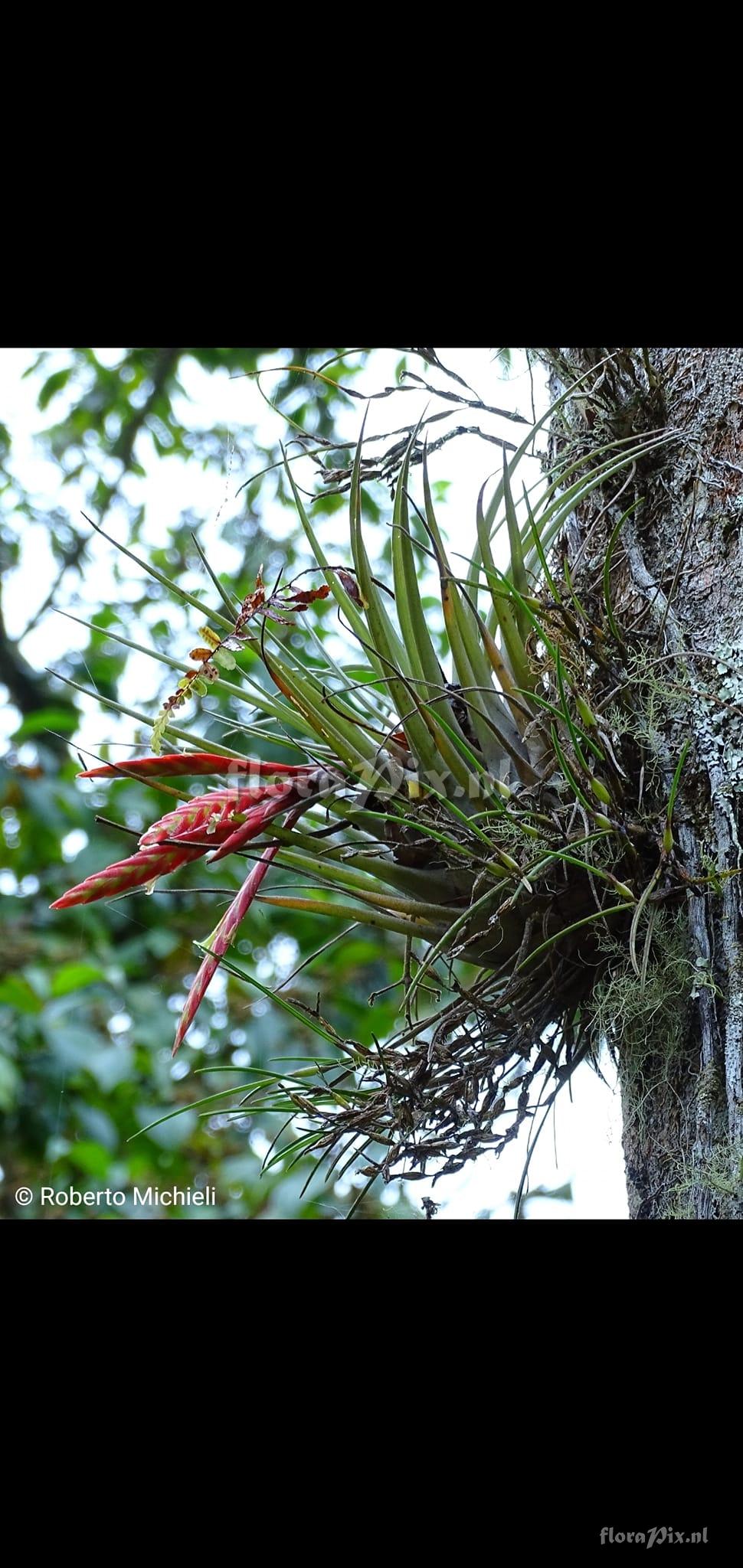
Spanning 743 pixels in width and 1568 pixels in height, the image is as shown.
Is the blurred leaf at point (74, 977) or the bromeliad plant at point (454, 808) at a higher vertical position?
the blurred leaf at point (74, 977)

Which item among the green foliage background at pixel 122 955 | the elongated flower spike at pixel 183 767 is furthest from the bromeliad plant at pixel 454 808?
the green foliage background at pixel 122 955

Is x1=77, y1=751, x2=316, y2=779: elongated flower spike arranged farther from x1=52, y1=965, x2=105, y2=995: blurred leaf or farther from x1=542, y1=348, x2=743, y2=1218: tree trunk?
x1=52, y1=965, x2=105, y2=995: blurred leaf

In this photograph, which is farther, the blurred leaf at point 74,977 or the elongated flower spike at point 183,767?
the blurred leaf at point 74,977

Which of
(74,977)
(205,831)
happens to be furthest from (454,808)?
(74,977)

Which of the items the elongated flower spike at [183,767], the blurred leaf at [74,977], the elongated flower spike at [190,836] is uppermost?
the blurred leaf at [74,977]

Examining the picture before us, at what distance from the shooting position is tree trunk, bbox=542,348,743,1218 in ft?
1.91

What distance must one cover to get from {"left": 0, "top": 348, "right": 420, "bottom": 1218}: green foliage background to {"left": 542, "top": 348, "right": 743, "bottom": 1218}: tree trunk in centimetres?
61

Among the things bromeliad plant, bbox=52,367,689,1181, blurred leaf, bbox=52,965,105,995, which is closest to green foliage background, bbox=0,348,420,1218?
blurred leaf, bbox=52,965,105,995

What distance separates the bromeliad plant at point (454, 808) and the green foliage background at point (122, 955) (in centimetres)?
56

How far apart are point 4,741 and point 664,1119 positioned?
4.37ft

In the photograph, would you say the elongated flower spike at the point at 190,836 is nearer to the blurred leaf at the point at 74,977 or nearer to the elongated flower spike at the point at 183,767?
the elongated flower spike at the point at 183,767

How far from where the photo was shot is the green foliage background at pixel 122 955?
1440 millimetres
